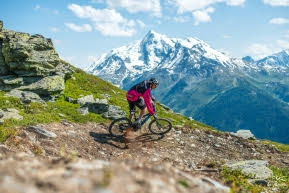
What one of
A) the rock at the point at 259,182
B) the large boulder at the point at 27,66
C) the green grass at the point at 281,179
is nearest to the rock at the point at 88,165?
the rock at the point at 259,182

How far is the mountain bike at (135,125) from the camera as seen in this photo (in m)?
19.6

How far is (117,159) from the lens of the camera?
51.0 feet

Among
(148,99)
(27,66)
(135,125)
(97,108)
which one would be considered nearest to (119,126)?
(135,125)

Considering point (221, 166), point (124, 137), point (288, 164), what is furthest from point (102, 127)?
point (288, 164)

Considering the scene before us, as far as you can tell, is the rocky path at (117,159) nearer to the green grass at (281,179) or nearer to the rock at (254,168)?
the rock at (254,168)

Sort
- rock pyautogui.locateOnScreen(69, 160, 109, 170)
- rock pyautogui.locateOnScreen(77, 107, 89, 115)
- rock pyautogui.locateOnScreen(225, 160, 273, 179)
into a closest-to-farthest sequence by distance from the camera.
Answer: rock pyautogui.locateOnScreen(69, 160, 109, 170)
rock pyautogui.locateOnScreen(225, 160, 273, 179)
rock pyautogui.locateOnScreen(77, 107, 89, 115)

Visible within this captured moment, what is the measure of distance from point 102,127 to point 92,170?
638 inches

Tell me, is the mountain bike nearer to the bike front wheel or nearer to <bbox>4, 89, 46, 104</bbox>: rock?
the bike front wheel

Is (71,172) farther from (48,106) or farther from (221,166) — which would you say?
(48,106)

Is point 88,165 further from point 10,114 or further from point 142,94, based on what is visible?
point 10,114

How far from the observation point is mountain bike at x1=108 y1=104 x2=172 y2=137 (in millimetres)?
19562

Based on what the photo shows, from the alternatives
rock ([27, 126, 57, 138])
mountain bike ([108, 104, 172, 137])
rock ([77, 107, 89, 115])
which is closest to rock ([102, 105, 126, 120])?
rock ([77, 107, 89, 115])

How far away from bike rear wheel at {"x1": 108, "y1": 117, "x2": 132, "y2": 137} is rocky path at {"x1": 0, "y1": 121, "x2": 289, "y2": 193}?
0.51 metres

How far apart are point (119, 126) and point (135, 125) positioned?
123cm
